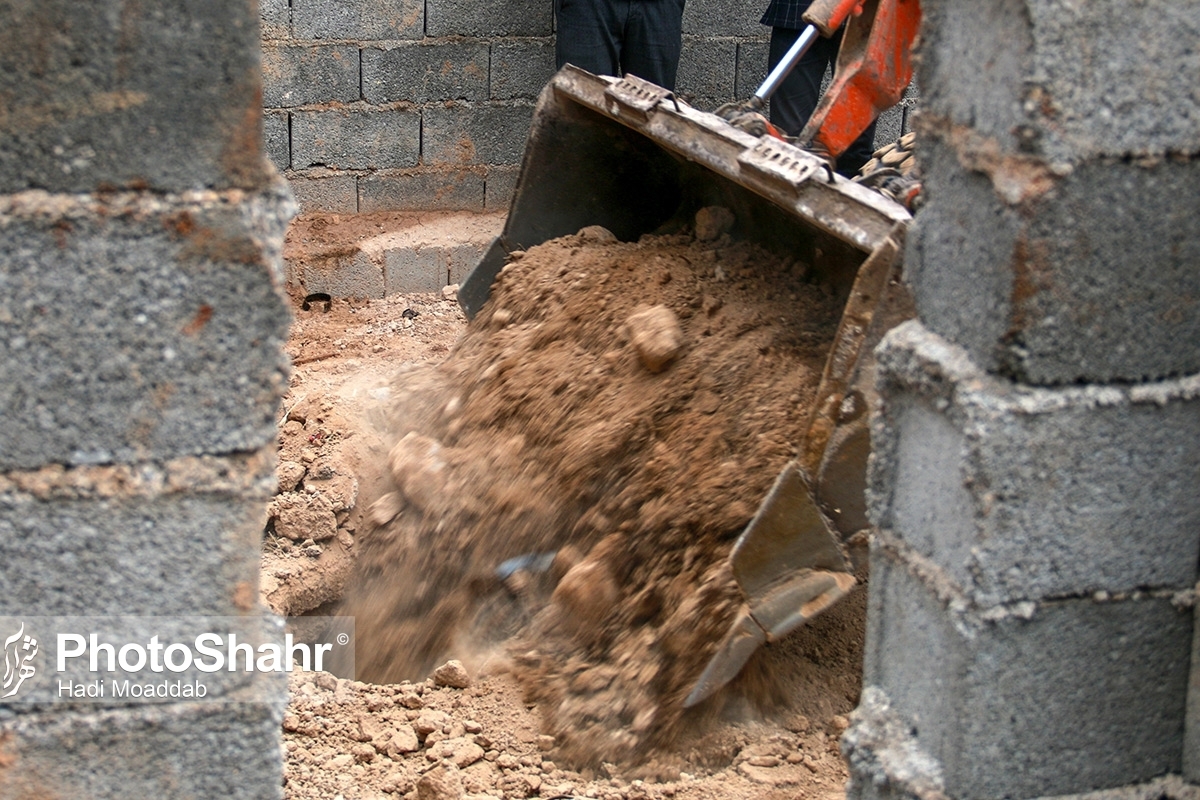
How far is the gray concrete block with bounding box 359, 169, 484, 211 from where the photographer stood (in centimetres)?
610

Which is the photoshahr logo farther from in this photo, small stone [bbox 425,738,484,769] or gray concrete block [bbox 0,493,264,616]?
small stone [bbox 425,738,484,769]

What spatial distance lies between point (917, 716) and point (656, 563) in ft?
3.15

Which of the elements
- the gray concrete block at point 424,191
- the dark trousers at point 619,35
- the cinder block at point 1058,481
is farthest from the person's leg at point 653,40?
the cinder block at point 1058,481

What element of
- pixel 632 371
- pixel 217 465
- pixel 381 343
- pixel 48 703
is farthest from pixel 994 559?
pixel 381 343

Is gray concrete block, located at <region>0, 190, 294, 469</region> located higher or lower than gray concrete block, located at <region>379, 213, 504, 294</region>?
higher

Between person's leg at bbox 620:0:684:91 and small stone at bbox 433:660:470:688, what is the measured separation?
135 inches

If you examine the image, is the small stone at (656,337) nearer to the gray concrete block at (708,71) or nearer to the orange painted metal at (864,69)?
the orange painted metal at (864,69)

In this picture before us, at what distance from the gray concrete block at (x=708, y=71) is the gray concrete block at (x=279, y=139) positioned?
1728mm

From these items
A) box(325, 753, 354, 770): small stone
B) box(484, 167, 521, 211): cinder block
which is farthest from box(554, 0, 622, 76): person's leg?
box(325, 753, 354, 770): small stone

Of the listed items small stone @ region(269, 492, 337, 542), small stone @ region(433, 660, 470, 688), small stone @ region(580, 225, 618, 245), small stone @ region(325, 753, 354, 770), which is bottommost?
small stone @ region(325, 753, 354, 770)

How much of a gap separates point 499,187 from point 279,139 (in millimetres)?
987

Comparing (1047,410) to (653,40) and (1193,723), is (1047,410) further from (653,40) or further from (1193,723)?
(653,40)

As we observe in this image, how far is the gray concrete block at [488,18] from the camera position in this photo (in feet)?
19.4

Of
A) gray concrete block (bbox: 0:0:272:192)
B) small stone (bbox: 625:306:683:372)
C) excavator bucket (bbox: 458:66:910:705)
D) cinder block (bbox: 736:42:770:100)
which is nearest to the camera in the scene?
gray concrete block (bbox: 0:0:272:192)
